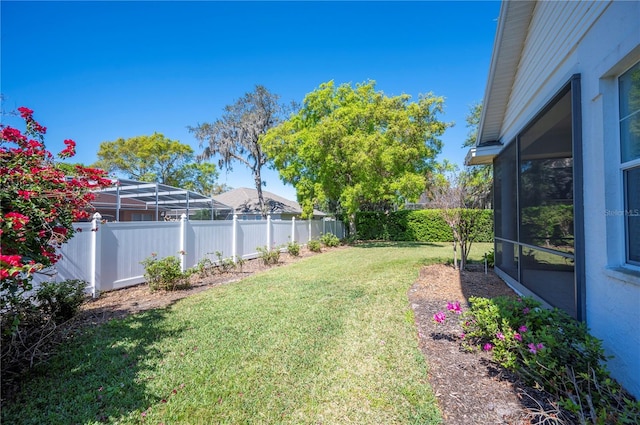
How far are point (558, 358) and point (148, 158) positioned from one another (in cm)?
3665

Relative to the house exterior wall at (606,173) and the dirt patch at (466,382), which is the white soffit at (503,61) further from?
the dirt patch at (466,382)

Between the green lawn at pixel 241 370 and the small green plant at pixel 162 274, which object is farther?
the small green plant at pixel 162 274

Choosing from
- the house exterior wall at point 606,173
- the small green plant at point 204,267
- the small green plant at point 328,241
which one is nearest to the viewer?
the house exterior wall at point 606,173

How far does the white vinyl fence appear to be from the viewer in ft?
18.4

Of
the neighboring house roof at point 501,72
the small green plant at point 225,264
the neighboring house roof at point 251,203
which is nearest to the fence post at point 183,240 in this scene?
the small green plant at point 225,264

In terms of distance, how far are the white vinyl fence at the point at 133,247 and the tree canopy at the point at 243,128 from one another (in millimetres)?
16412

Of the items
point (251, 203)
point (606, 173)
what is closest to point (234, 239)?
point (606, 173)

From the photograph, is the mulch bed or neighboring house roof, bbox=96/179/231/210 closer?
the mulch bed

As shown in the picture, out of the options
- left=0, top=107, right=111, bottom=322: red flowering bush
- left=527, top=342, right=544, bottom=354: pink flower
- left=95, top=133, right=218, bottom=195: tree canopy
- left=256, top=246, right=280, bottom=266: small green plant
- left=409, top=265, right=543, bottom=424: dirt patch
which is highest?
left=95, top=133, right=218, bottom=195: tree canopy

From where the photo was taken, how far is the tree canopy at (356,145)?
16766 mm

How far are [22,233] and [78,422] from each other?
1687 millimetres

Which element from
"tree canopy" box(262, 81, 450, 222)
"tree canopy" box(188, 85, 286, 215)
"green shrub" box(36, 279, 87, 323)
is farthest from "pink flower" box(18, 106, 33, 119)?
"tree canopy" box(188, 85, 286, 215)

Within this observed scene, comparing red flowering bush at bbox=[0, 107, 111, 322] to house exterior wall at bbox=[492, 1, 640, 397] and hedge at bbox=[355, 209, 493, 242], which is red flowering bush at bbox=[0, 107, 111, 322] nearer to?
house exterior wall at bbox=[492, 1, 640, 397]

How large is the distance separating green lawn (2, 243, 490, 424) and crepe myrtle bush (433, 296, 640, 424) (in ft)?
2.94
